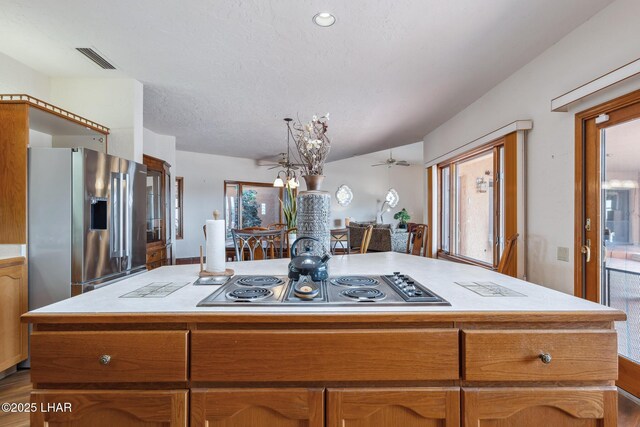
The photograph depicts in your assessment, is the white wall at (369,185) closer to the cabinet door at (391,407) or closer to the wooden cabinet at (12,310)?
the wooden cabinet at (12,310)

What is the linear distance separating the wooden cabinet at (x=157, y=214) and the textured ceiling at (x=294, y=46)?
0.78 meters

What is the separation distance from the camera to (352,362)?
39.8 inches

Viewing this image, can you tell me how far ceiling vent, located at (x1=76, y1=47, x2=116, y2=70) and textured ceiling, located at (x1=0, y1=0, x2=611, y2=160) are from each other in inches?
3.4

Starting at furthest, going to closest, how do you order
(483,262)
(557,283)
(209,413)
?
(483,262), (557,283), (209,413)

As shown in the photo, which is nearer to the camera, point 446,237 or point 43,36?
point 43,36

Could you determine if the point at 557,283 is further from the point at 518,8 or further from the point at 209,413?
the point at 209,413

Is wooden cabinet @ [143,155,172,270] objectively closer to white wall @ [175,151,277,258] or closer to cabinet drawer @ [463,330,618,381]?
white wall @ [175,151,277,258]

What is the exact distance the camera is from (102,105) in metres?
3.19

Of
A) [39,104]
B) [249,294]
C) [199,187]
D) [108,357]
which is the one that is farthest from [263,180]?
[108,357]

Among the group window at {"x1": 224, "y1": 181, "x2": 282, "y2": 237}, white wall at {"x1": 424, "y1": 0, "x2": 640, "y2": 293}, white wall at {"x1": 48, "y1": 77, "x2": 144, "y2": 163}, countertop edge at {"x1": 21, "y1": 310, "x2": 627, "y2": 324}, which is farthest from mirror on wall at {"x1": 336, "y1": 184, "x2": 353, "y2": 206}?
countertop edge at {"x1": 21, "y1": 310, "x2": 627, "y2": 324}

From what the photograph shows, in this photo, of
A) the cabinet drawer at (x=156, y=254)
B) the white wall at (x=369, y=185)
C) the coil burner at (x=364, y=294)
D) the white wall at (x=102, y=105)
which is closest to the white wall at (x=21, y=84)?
the white wall at (x=102, y=105)

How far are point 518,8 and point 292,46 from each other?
1554 mm

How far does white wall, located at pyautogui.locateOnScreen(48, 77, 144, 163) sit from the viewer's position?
3.18 meters

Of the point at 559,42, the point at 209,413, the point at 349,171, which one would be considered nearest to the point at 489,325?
the point at 209,413
